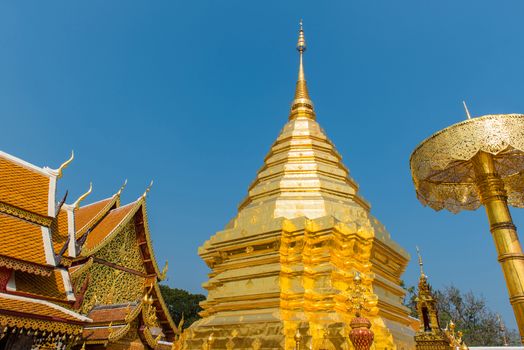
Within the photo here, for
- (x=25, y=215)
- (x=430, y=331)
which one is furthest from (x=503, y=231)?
(x=25, y=215)

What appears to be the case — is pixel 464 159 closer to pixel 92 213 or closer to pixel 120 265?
pixel 120 265

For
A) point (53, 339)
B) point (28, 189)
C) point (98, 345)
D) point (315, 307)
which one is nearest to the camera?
point (315, 307)

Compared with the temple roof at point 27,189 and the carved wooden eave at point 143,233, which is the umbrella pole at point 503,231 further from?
the carved wooden eave at point 143,233

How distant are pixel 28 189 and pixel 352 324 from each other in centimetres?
705

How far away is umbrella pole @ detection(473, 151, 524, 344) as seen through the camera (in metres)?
4.10

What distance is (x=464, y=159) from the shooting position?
4.61m

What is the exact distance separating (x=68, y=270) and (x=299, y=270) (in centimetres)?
598

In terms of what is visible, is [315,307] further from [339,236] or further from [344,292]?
[339,236]

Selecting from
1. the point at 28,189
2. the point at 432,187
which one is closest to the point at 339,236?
the point at 432,187

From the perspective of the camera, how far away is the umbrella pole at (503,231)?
410 cm

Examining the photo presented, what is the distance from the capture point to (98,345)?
9.08 m

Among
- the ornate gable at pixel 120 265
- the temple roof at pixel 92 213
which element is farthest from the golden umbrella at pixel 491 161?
the temple roof at pixel 92 213

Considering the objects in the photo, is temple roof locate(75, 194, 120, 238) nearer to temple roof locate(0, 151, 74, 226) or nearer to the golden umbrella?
temple roof locate(0, 151, 74, 226)

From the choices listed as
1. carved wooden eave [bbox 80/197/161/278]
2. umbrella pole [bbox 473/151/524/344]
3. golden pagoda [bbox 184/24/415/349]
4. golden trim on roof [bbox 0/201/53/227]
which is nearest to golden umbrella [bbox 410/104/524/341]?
umbrella pole [bbox 473/151/524/344]
